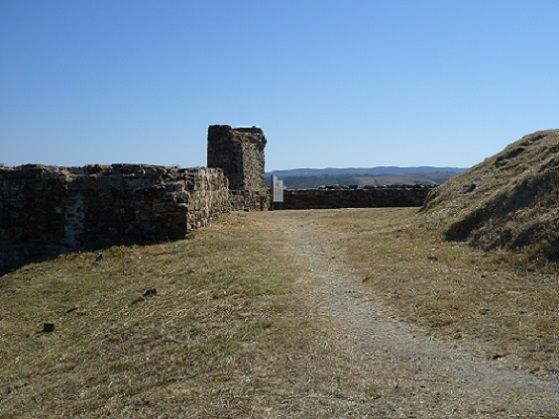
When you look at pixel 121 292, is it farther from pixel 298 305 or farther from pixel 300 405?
pixel 300 405

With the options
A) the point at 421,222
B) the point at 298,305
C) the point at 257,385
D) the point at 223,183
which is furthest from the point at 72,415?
the point at 223,183

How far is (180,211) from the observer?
15.4 meters

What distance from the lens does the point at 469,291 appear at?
916 cm

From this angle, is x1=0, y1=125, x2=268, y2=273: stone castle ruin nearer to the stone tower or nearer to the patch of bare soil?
the patch of bare soil

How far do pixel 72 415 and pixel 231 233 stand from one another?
9.66 meters

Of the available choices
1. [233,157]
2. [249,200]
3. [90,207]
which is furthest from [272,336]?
[233,157]

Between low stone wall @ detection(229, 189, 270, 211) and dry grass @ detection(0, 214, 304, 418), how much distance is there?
33.2 ft

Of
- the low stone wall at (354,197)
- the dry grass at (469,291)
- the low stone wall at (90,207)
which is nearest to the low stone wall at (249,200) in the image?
the low stone wall at (354,197)

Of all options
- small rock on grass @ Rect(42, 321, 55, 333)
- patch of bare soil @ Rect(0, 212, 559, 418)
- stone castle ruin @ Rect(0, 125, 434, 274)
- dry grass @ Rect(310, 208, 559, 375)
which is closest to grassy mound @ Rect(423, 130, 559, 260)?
dry grass @ Rect(310, 208, 559, 375)

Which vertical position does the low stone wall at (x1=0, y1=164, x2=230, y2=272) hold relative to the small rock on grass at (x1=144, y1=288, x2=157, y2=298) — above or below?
above

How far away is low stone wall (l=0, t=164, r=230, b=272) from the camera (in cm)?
1537

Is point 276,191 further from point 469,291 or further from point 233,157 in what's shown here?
point 469,291

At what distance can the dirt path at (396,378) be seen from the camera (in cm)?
546

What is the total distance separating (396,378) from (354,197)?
2397 centimetres
